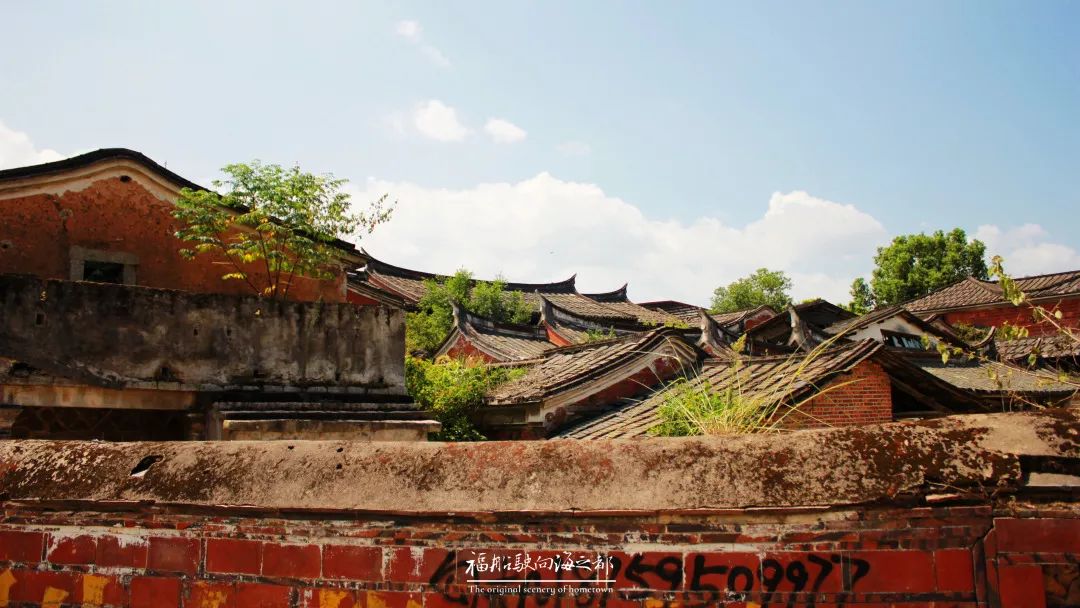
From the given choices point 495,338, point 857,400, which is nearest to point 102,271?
point 857,400

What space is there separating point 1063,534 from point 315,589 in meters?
2.89

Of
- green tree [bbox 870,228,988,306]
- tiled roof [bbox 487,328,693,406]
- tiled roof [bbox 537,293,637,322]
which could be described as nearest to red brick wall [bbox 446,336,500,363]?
tiled roof [bbox 487,328,693,406]

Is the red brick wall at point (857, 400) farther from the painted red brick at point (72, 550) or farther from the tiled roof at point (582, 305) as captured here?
the tiled roof at point (582, 305)

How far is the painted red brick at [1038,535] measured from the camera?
9.60 feet

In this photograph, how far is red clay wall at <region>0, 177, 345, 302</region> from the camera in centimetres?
1027

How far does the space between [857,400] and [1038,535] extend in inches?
Answer: 338

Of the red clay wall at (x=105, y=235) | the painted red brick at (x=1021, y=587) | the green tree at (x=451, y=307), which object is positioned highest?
the green tree at (x=451, y=307)

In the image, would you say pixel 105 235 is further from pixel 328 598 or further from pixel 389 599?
pixel 389 599

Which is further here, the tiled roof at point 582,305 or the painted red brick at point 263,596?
the tiled roof at point 582,305

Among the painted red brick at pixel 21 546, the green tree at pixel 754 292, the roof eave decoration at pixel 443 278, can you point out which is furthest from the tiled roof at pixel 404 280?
the painted red brick at pixel 21 546

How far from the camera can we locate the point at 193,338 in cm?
802

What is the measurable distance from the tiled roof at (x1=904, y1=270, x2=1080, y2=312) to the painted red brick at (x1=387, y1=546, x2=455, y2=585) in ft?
117

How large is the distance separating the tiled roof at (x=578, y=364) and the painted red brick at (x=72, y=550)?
8933mm

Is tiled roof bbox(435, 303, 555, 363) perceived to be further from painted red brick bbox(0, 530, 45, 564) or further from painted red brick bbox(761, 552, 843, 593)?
painted red brick bbox(761, 552, 843, 593)
